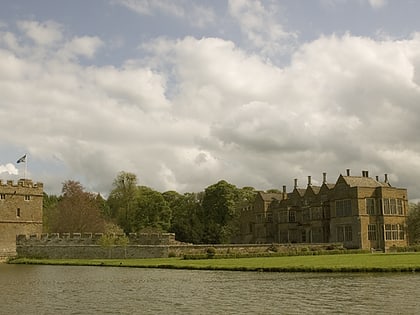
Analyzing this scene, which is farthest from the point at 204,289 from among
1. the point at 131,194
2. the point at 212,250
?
the point at 131,194

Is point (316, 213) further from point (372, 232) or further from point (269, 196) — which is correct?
point (269, 196)

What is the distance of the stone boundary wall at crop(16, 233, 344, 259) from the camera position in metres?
49.1

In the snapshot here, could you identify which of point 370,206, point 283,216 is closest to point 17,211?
point 283,216

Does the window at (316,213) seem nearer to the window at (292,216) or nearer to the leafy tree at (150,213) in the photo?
the window at (292,216)

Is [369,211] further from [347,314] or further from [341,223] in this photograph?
[347,314]

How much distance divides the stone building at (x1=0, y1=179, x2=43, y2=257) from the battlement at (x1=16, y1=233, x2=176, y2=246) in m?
1.16

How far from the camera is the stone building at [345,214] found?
5778 centimetres

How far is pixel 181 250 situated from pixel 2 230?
17.9 m

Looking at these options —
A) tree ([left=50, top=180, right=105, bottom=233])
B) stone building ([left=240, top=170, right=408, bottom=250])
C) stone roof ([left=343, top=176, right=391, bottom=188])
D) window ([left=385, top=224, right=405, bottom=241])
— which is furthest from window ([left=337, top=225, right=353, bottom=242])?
tree ([left=50, top=180, right=105, bottom=233])

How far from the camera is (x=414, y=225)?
5712cm

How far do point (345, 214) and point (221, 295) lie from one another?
137 feet

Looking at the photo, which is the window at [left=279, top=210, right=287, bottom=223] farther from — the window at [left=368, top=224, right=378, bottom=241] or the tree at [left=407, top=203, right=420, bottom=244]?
the tree at [left=407, top=203, right=420, bottom=244]

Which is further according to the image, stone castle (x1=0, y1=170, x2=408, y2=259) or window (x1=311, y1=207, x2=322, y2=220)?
window (x1=311, y1=207, x2=322, y2=220)

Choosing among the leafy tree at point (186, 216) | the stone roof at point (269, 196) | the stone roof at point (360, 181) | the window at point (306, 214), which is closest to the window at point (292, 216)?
the window at point (306, 214)
